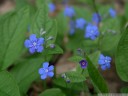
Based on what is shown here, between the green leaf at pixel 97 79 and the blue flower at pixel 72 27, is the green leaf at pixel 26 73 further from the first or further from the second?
the blue flower at pixel 72 27

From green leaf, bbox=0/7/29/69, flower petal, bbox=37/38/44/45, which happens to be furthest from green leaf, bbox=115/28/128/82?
green leaf, bbox=0/7/29/69

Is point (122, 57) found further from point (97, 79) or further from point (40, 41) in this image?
point (40, 41)

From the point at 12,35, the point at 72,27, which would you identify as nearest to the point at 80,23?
the point at 72,27

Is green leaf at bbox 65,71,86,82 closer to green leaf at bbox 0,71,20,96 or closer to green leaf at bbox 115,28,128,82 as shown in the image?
green leaf at bbox 115,28,128,82

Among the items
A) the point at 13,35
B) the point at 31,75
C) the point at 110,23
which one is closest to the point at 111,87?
the point at 110,23

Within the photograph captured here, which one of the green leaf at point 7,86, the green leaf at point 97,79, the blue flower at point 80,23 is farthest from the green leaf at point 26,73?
the blue flower at point 80,23

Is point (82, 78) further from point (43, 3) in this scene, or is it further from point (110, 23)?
point (110, 23)
